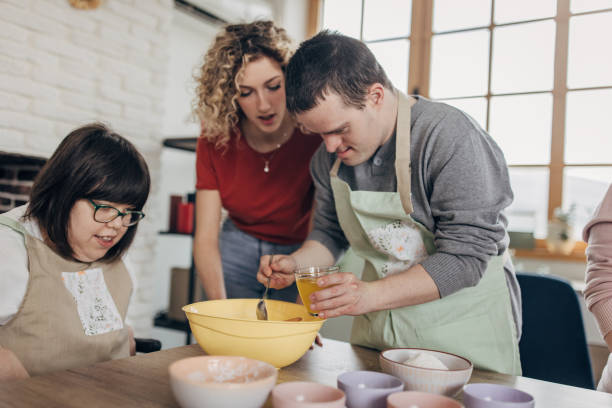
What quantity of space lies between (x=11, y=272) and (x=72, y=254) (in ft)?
0.63

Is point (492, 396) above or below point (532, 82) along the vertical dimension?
below

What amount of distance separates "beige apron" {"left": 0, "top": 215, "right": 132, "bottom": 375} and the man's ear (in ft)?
2.95

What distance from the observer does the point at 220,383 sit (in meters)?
0.67

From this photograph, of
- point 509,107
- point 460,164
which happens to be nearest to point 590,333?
point 509,107

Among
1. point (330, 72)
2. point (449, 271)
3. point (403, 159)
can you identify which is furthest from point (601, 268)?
point (330, 72)

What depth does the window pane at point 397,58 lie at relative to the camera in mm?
3842

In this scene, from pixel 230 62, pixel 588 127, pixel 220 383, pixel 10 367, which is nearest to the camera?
pixel 220 383

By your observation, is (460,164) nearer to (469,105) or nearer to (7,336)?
(7,336)

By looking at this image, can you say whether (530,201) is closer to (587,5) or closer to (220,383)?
(587,5)

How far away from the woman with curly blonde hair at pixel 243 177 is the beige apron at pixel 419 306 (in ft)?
1.45

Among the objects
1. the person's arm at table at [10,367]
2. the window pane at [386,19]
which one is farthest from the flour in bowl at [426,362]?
the window pane at [386,19]

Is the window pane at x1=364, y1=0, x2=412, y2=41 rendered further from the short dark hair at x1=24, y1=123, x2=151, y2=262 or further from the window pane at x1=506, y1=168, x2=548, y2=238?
the short dark hair at x1=24, y1=123, x2=151, y2=262

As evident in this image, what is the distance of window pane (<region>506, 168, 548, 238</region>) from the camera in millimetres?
3369

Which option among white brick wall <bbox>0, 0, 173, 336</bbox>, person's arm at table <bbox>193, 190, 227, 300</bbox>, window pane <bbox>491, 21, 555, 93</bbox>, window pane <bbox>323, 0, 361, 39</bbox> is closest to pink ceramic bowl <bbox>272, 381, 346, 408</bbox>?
person's arm at table <bbox>193, 190, 227, 300</bbox>
